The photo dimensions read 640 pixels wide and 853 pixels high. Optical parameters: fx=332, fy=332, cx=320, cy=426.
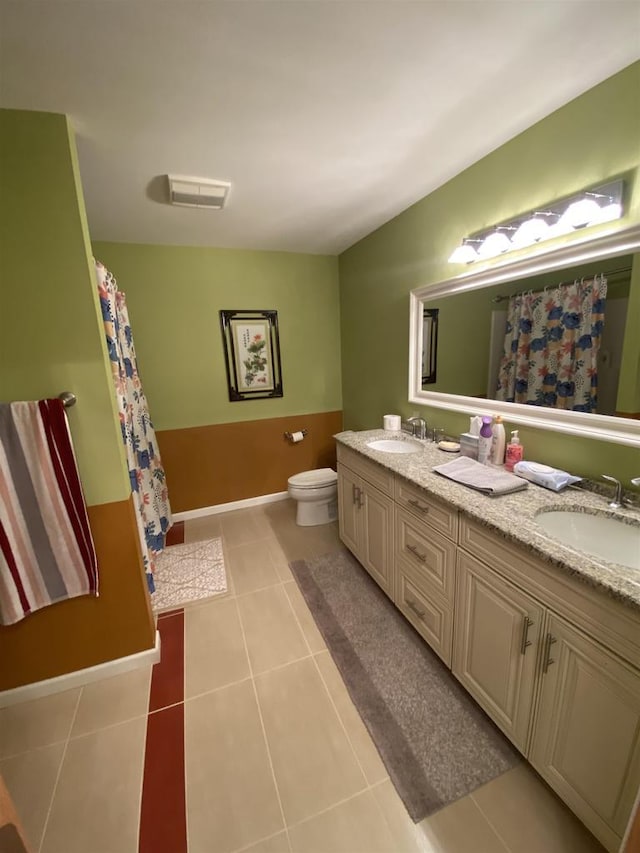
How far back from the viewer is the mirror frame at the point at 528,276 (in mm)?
1208

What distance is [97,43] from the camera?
0.94m

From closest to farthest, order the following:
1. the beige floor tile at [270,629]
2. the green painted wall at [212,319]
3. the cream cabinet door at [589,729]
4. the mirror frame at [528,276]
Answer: the cream cabinet door at [589,729]
the mirror frame at [528,276]
the beige floor tile at [270,629]
the green painted wall at [212,319]

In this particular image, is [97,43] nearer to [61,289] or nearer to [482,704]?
[61,289]

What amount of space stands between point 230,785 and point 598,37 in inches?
105

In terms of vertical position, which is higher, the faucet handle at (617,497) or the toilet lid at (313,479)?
the faucet handle at (617,497)

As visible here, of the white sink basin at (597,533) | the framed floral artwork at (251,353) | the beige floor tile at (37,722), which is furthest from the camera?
the framed floral artwork at (251,353)

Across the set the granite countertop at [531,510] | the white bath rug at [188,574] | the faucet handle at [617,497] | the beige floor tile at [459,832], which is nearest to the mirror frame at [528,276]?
the faucet handle at [617,497]

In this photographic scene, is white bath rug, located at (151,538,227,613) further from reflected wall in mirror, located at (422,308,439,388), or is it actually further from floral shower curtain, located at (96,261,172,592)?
reflected wall in mirror, located at (422,308,439,388)

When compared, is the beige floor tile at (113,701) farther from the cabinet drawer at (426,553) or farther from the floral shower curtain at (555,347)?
the floral shower curtain at (555,347)

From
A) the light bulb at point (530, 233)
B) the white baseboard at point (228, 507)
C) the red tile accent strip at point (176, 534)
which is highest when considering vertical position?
the light bulb at point (530, 233)

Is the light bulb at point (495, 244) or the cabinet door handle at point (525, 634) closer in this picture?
the cabinet door handle at point (525, 634)

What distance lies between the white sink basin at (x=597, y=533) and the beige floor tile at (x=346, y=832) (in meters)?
1.07

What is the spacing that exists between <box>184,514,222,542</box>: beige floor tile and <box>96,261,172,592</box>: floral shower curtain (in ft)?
0.62

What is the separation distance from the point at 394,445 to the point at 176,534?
6.36ft
